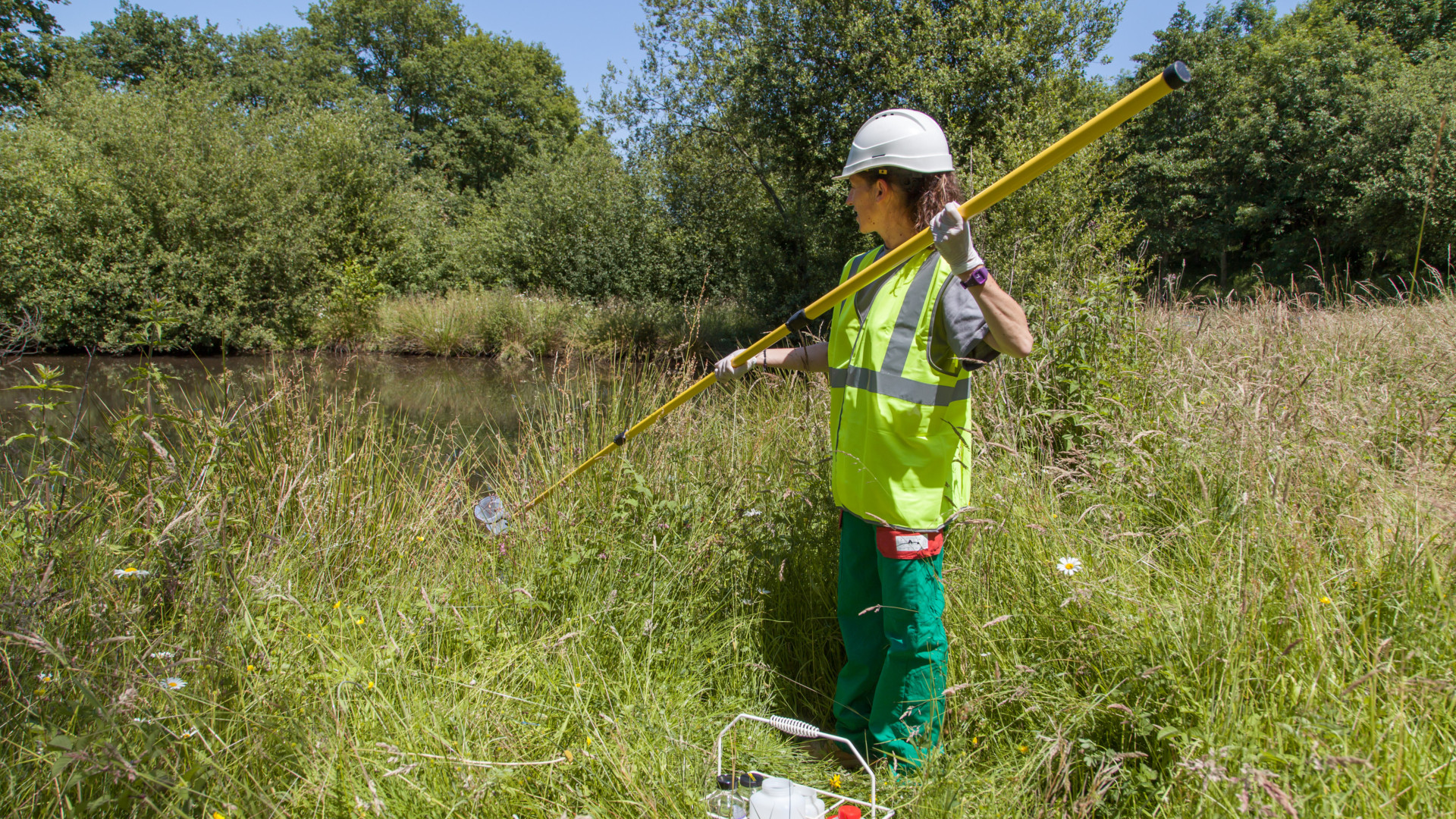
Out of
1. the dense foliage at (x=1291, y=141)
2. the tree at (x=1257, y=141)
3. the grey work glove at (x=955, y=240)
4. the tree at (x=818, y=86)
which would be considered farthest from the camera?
the tree at (x=1257, y=141)

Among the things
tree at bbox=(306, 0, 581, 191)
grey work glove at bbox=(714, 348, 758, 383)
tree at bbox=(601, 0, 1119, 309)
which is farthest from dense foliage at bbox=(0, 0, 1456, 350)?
tree at bbox=(306, 0, 581, 191)

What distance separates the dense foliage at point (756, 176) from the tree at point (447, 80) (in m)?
13.1

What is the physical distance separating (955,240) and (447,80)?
51268mm

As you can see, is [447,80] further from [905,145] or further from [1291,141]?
[905,145]

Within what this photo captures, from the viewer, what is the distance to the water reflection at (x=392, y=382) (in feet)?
30.5

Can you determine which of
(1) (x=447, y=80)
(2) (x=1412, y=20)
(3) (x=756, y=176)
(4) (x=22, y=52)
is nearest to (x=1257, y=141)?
(2) (x=1412, y=20)

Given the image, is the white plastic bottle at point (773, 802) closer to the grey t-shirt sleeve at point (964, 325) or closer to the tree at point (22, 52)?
the grey t-shirt sleeve at point (964, 325)

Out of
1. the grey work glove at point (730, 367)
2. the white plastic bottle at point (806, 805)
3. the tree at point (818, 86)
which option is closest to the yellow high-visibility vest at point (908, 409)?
the grey work glove at point (730, 367)

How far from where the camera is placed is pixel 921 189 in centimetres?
210

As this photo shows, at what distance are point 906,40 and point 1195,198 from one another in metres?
22.9

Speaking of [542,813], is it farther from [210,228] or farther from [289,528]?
[210,228]

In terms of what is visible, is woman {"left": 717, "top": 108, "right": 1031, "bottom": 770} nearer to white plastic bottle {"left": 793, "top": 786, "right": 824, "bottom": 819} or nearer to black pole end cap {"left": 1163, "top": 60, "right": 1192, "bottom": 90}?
white plastic bottle {"left": 793, "top": 786, "right": 824, "bottom": 819}

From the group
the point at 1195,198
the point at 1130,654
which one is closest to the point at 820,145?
the point at 1130,654

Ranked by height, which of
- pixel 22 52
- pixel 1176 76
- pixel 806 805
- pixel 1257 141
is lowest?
pixel 806 805
